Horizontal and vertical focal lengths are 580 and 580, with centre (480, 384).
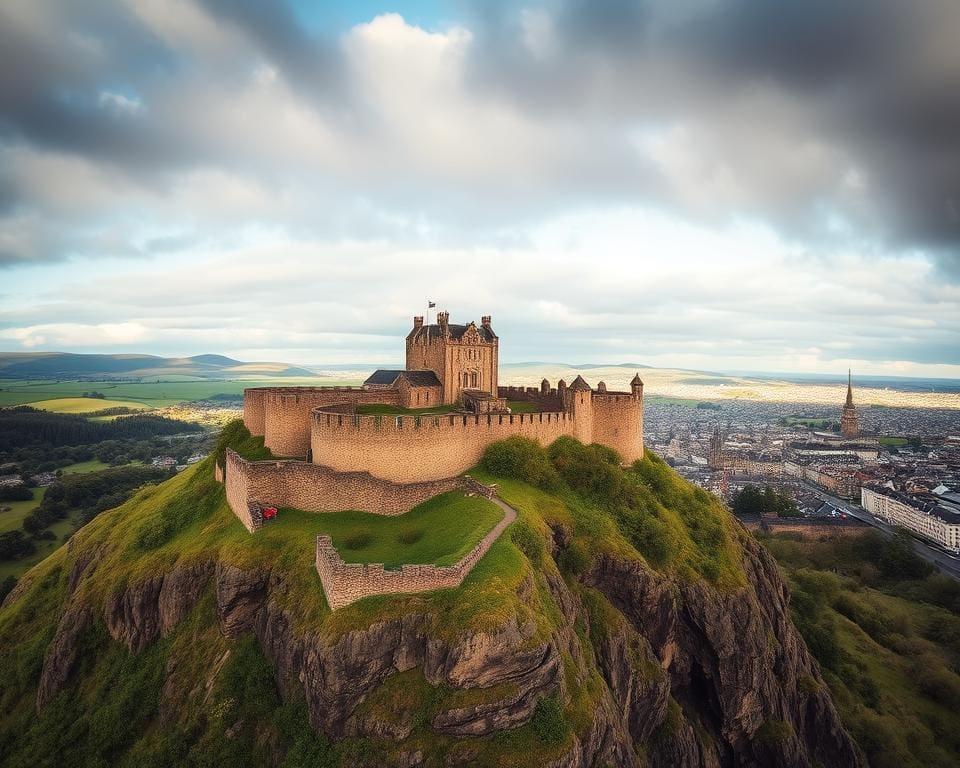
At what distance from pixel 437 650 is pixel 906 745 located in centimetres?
5159

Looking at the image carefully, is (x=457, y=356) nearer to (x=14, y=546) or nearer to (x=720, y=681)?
(x=720, y=681)

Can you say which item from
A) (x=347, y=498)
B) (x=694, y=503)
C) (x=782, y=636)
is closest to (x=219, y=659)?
(x=347, y=498)

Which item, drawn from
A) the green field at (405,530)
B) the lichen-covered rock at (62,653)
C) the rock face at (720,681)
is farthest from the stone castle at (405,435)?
the lichen-covered rock at (62,653)

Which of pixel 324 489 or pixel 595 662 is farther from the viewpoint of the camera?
pixel 324 489

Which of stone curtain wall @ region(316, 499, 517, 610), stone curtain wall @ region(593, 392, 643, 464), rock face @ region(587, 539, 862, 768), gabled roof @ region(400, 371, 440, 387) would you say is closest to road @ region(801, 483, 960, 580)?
rock face @ region(587, 539, 862, 768)

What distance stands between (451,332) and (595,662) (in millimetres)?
32553

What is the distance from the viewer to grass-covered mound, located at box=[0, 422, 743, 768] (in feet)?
87.4

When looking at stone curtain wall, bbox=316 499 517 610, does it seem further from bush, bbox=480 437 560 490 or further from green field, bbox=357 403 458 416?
green field, bbox=357 403 458 416

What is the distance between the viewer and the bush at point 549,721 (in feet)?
82.6

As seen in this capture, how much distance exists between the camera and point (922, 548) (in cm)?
11019

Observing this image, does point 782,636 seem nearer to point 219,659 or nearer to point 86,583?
point 219,659

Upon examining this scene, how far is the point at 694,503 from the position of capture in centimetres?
5234

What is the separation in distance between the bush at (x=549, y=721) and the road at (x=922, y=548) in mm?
99209

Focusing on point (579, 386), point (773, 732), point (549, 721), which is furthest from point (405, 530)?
point (773, 732)
